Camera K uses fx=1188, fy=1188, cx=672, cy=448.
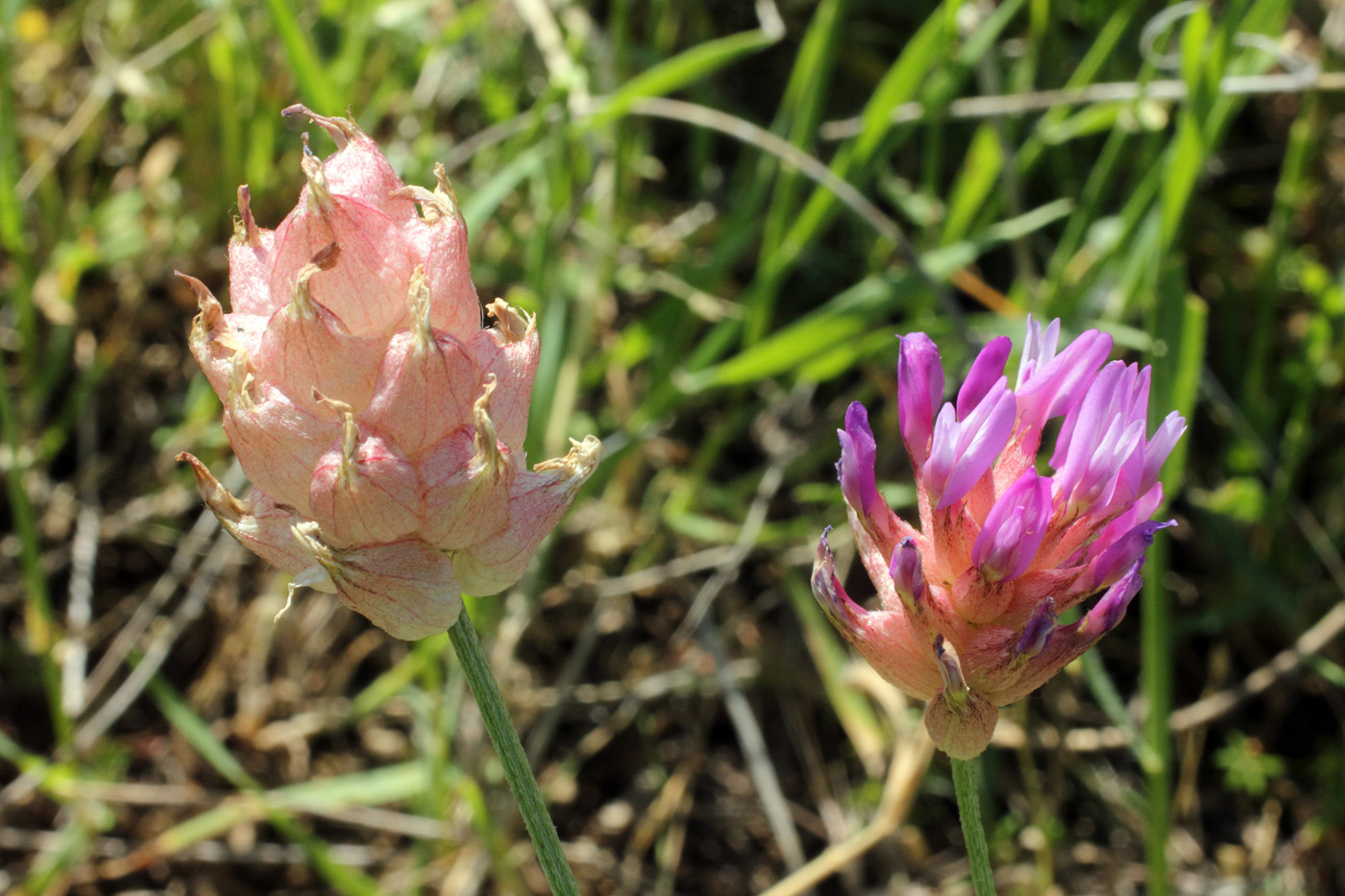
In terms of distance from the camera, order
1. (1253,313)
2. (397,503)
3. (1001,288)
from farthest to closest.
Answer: (1001,288), (1253,313), (397,503)

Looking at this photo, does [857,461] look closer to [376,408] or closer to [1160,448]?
[1160,448]

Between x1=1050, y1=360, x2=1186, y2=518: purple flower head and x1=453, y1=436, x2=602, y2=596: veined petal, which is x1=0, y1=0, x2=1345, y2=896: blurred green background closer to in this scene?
x1=1050, y1=360, x2=1186, y2=518: purple flower head

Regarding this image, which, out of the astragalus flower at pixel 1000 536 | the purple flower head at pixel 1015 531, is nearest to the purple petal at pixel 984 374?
the astragalus flower at pixel 1000 536

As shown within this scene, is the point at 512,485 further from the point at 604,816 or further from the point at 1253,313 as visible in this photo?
the point at 1253,313

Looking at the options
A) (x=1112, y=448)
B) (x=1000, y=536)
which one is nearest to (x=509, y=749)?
(x=1000, y=536)

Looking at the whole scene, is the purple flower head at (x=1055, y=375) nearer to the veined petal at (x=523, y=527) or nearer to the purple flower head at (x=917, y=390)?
the purple flower head at (x=917, y=390)

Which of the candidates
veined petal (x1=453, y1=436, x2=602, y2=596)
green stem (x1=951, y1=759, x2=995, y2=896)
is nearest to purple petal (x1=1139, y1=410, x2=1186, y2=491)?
green stem (x1=951, y1=759, x2=995, y2=896)

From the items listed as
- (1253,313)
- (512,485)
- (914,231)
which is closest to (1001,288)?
(914,231)
